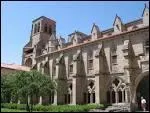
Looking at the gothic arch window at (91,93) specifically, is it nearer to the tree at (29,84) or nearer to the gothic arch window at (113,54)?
the gothic arch window at (113,54)

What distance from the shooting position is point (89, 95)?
37906mm

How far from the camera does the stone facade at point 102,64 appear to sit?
31641mm

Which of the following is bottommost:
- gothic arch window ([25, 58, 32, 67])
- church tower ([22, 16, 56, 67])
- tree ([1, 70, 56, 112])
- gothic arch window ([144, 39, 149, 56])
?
tree ([1, 70, 56, 112])

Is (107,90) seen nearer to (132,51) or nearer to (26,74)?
(132,51)

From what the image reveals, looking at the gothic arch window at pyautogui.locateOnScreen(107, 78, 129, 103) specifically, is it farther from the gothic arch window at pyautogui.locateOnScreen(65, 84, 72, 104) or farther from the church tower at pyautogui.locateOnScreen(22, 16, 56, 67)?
the church tower at pyautogui.locateOnScreen(22, 16, 56, 67)

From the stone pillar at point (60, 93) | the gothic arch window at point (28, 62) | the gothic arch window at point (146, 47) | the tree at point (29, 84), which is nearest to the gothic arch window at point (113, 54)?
the gothic arch window at point (146, 47)

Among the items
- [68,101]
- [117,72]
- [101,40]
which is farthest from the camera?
[68,101]

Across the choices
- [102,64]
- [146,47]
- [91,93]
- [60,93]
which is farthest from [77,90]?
[146,47]

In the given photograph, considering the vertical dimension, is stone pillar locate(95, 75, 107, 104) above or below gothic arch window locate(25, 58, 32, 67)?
below

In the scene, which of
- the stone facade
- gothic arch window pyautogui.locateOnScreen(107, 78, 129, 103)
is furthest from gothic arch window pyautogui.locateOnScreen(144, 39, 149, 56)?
gothic arch window pyautogui.locateOnScreen(107, 78, 129, 103)

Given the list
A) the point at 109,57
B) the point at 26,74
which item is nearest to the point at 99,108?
the point at 109,57

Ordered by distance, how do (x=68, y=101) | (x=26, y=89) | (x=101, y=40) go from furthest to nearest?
(x=68, y=101), (x=101, y=40), (x=26, y=89)

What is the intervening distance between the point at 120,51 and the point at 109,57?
207 centimetres

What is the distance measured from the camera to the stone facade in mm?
31641
